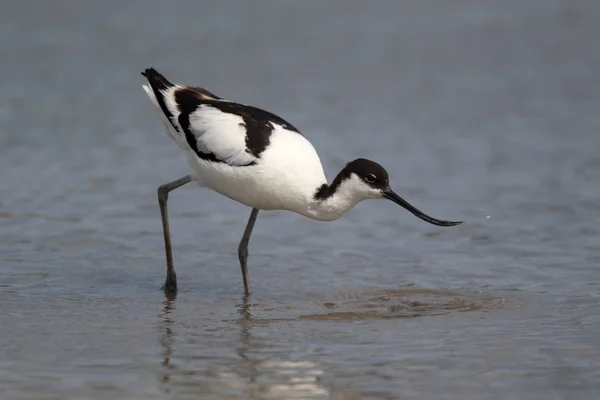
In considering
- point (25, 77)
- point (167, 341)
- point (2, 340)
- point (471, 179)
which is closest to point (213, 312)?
point (167, 341)

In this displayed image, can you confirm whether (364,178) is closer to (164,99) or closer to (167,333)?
(167,333)

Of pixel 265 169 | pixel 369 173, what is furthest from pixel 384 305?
pixel 265 169

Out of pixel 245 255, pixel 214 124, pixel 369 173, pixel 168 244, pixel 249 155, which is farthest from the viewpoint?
pixel 168 244

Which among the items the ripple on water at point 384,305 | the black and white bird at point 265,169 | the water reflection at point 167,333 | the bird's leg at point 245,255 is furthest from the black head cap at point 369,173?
the water reflection at point 167,333

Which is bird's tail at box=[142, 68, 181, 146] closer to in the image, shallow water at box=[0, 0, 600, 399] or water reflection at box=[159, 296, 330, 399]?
shallow water at box=[0, 0, 600, 399]

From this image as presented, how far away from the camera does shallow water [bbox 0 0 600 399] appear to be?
526 cm

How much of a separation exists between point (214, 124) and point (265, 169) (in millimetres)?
581

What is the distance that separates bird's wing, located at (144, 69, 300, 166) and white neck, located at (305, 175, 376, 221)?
46 centimetres

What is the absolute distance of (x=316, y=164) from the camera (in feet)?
22.0

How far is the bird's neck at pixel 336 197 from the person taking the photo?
651 centimetres

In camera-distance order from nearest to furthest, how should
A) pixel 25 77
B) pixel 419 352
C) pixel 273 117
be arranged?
pixel 419 352
pixel 273 117
pixel 25 77

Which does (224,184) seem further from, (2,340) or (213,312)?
(2,340)

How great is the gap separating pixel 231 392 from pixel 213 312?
1.55 m

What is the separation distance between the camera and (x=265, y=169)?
21.4 ft
